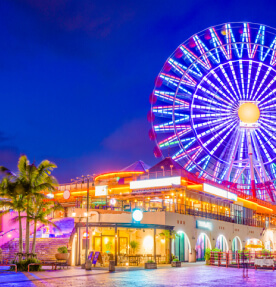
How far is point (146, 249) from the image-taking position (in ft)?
125

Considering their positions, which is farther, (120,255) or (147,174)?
(147,174)

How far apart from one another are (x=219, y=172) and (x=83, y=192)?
18141 millimetres

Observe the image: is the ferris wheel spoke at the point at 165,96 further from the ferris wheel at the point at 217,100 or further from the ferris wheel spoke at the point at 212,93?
the ferris wheel spoke at the point at 212,93

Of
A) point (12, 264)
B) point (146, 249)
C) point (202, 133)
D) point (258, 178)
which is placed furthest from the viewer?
point (258, 178)

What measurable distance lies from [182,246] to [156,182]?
6.83 metres

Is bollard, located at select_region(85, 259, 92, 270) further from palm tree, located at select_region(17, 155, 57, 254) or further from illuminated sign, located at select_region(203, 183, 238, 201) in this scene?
illuminated sign, located at select_region(203, 183, 238, 201)

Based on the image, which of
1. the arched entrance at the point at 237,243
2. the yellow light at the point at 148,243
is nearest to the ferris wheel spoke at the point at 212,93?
the arched entrance at the point at 237,243

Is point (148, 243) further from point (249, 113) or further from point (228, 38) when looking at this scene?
point (228, 38)

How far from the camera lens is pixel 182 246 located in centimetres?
4209

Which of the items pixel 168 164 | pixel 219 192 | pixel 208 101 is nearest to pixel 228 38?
pixel 208 101

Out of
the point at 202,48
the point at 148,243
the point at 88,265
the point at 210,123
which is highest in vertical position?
the point at 202,48

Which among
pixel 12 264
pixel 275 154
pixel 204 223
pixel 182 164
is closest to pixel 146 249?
pixel 204 223

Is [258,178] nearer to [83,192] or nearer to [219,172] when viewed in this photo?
[219,172]

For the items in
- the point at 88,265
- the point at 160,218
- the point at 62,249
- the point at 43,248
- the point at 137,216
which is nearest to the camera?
the point at 88,265
